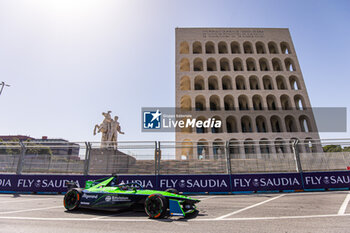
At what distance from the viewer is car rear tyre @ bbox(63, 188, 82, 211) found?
5.20 meters

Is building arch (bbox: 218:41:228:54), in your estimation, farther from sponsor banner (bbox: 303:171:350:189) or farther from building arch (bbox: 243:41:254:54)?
sponsor banner (bbox: 303:171:350:189)

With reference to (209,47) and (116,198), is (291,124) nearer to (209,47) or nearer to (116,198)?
(209,47)

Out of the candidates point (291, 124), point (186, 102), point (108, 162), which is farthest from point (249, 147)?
point (291, 124)

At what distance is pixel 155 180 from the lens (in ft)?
33.4

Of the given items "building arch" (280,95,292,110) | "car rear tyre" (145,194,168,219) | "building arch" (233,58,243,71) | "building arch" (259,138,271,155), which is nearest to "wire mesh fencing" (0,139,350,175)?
"building arch" (259,138,271,155)

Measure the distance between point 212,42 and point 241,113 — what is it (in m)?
18.3

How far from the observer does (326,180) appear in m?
10.1

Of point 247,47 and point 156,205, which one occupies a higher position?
point 247,47

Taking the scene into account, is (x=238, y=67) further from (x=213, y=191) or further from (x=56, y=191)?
(x=56, y=191)

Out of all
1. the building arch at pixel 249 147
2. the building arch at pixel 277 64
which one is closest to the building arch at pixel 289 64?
the building arch at pixel 277 64

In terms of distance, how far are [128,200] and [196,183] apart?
6153 mm

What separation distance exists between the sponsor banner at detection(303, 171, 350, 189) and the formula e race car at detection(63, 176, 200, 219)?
888 cm

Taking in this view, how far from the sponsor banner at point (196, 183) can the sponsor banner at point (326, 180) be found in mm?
4729

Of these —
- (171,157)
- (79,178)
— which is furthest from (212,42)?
(79,178)
